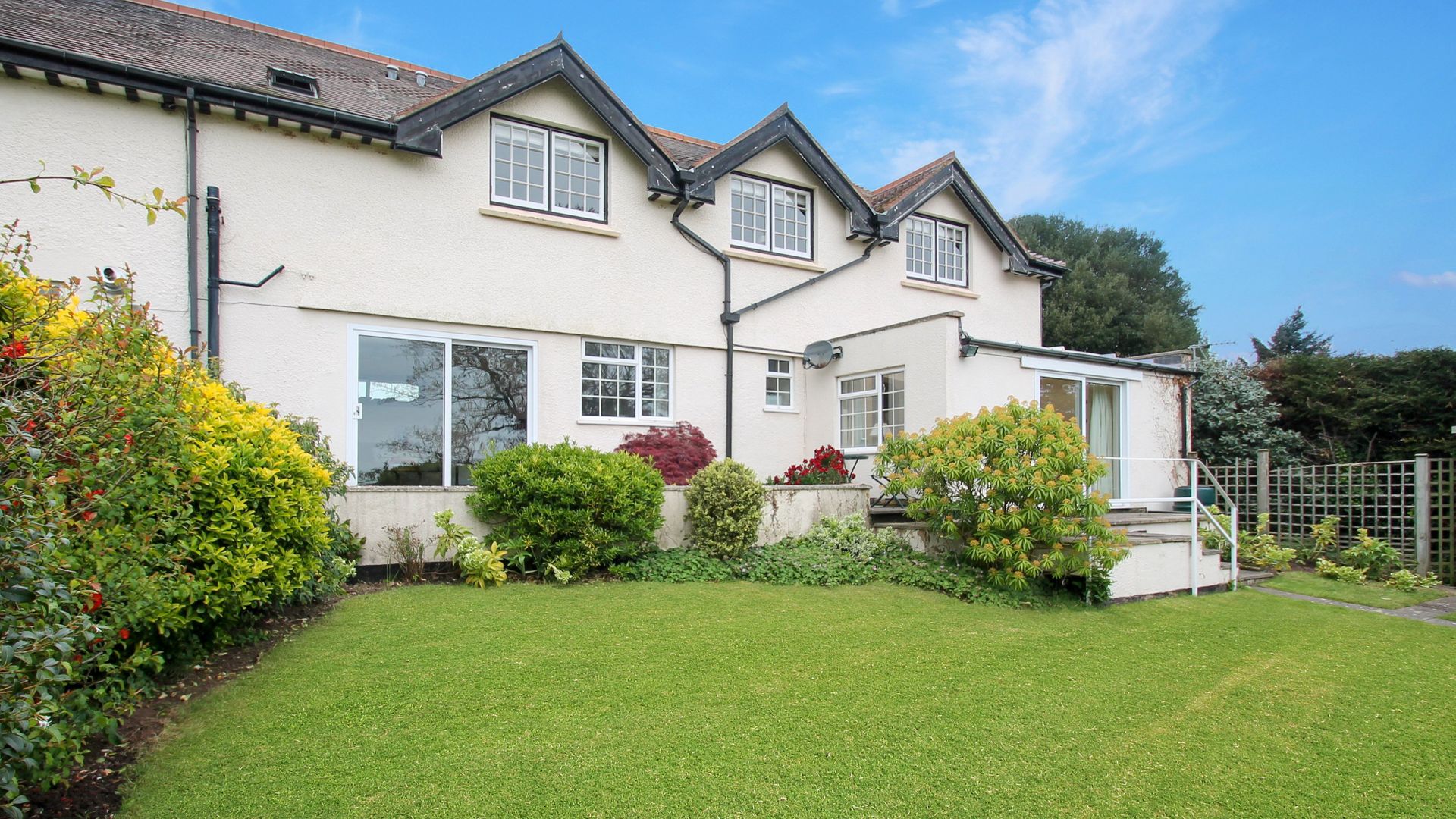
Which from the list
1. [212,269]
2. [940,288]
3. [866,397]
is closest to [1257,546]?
[866,397]

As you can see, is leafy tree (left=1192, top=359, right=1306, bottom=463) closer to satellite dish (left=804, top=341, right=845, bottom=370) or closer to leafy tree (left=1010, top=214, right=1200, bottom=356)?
satellite dish (left=804, top=341, right=845, bottom=370)

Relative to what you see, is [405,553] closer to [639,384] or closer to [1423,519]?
[639,384]

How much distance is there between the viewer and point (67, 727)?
3098 millimetres

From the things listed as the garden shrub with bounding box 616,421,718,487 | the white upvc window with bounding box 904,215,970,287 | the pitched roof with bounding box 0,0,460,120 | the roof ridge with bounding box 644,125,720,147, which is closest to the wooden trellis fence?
the white upvc window with bounding box 904,215,970,287

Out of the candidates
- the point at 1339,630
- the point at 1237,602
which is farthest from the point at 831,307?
the point at 1339,630

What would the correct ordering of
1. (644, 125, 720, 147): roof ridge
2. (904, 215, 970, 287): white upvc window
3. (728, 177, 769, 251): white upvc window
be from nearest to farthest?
(728, 177, 769, 251): white upvc window → (644, 125, 720, 147): roof ridge → (904, 215, 970, 287): white upvc window

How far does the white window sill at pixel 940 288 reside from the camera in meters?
15.3

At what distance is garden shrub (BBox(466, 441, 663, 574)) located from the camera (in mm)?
8328

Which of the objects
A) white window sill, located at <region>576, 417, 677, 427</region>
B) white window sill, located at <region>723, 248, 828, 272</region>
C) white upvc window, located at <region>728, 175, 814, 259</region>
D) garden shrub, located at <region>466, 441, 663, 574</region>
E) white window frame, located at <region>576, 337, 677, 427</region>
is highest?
white upvc window, located at <region>728, 175, 814, 259</region>

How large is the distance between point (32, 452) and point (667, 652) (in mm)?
4147

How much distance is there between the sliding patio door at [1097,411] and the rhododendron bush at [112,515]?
11254 mm

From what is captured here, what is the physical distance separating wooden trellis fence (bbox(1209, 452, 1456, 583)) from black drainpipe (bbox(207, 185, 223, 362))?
16.7 metres

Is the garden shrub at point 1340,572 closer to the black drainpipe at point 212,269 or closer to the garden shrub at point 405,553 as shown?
the garden shrub at point 405,553

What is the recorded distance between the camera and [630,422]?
12266 mm
